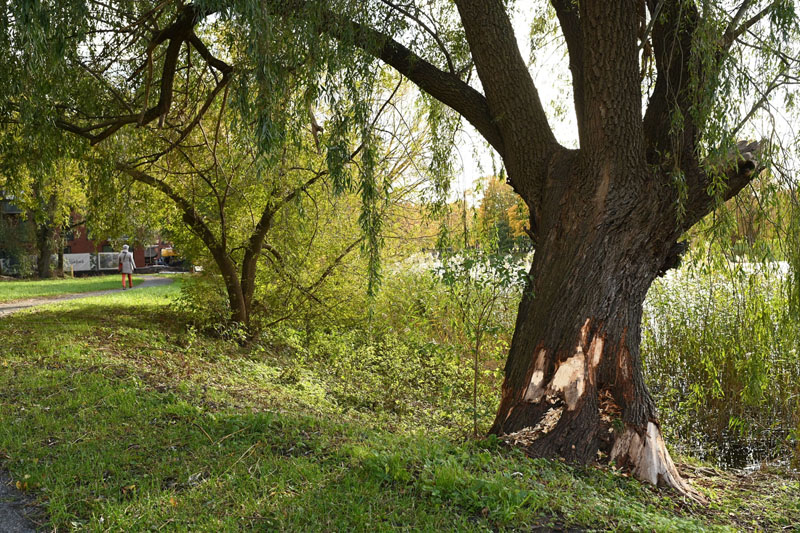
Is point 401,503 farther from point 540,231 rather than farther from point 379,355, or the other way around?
point 379,355

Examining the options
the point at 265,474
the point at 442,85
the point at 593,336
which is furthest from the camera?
the point at 442,85

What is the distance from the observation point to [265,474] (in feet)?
12.9

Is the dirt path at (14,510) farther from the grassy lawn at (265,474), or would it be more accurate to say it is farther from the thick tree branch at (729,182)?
the thick tree branch at (729,182)

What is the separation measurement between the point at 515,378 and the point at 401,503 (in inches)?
84.4

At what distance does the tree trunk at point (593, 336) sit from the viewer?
495cm

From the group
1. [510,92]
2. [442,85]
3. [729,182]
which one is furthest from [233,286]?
[729,182]

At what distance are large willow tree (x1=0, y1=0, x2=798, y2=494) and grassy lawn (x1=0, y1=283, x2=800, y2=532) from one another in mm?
680

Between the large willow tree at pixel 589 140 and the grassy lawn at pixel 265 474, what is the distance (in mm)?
680

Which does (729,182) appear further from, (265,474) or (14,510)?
(14,510)

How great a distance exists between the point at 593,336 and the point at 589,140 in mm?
1807

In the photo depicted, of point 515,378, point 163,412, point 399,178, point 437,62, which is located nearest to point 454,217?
point 437,62

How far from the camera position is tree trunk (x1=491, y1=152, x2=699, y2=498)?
4949 mm

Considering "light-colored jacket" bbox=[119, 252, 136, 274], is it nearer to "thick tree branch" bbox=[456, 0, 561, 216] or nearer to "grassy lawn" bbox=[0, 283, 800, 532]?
"grassy lawn" bbox=[0, 283, 800, 532]

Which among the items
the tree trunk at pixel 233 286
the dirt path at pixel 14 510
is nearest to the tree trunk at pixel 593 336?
the dirt path at pixel 14 510
